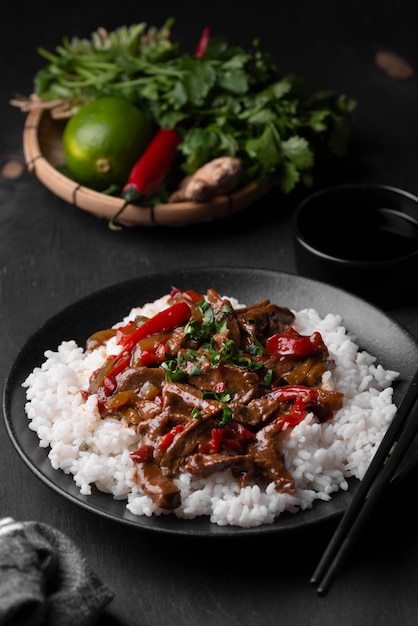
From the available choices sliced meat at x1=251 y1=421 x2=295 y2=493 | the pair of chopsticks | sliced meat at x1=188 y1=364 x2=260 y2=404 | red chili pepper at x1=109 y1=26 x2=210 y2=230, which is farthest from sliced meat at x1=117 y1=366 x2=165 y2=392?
red chili pepper at x1=109 y1=26 x2=210 y2=230

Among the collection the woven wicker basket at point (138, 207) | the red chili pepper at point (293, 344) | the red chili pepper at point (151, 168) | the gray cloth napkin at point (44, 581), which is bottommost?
the woven wicker basket at point (138, 207)

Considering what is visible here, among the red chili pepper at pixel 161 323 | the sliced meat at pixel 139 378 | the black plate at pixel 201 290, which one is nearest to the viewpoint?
the black plate at pixel 201 290

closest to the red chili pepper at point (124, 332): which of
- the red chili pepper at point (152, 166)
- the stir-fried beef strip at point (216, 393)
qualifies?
the stir-fried beef strip at point (216, 393)

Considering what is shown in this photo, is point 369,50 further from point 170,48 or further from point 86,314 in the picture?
point 86,314

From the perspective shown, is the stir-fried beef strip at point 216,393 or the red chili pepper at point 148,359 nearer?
the stir-fried beef strip at point 216,393

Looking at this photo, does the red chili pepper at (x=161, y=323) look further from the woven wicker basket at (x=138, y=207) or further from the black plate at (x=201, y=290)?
the woven wicker basket at (x=138, y=207)

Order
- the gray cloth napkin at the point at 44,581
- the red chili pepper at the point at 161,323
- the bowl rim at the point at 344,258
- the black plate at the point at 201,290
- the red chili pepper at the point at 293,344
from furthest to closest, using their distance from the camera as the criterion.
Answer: the bowl rim at the point at 344,258 < the red chili pepper at the point at 161,323 < the red chili pepper at the point at 293,344 < the black plate at the point at 201,290 < the gray cloth napkin at the point at 44,581

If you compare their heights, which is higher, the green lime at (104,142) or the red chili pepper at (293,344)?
the red chili pepper at (293,344)

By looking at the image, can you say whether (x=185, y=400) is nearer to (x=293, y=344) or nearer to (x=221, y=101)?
(x=293, y=344)

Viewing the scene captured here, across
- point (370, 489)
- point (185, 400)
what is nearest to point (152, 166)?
point (185, 400)
